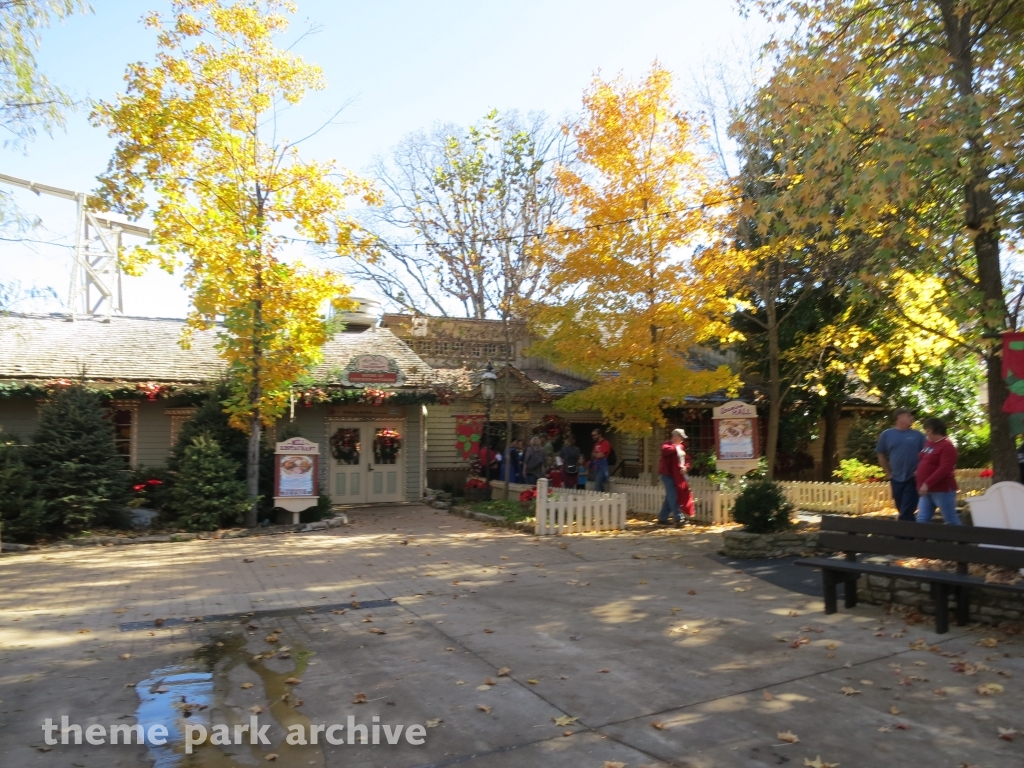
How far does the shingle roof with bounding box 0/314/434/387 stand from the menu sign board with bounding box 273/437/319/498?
9.69 ft

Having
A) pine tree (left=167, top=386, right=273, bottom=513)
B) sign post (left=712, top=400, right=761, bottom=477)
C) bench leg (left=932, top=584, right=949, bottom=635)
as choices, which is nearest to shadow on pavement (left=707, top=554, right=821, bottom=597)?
bench leg (left=932, top=584, right=949, bottom=635)

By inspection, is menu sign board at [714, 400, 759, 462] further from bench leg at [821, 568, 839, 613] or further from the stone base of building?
bench leg at [821, 568, 839, 613]

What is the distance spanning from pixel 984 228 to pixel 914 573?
395 centimetres

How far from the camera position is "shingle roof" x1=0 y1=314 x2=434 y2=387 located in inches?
696

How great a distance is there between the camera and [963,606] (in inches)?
290

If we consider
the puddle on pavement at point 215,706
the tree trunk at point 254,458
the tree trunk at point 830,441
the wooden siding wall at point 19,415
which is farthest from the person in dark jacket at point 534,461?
the puddle on pavement at point 215,706

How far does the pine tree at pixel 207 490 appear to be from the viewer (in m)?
15.1

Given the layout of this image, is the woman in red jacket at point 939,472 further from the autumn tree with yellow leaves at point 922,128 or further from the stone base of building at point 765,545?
the stone base of building at point 765,545

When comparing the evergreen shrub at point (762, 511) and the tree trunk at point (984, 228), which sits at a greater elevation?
the tree trunk at point (984, 228)

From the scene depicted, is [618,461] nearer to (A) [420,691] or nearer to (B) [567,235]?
(B) [567,235]

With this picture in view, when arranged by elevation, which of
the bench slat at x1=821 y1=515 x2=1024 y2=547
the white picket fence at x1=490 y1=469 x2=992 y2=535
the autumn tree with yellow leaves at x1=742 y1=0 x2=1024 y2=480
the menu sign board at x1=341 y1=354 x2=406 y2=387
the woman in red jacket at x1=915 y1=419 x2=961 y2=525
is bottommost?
the white picket fence at x1=490 y1=469 x2=992 y2=535

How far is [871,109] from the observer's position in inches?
340

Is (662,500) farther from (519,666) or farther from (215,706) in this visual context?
(215,706)

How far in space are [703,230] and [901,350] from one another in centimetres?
485
